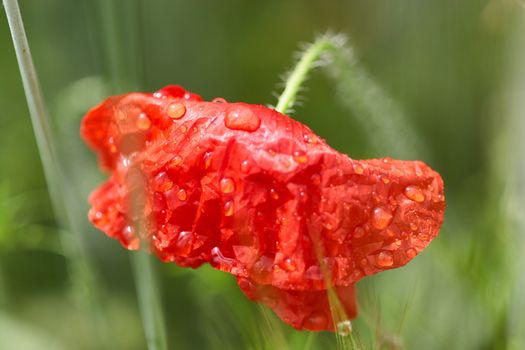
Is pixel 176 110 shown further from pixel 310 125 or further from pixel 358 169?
pixel 310 125

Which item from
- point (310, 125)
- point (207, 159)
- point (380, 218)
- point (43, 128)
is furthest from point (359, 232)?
point (310, 125)

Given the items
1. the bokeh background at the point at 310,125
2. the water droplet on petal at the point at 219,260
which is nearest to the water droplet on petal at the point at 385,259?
the water droplet on petal at the point at 219,260

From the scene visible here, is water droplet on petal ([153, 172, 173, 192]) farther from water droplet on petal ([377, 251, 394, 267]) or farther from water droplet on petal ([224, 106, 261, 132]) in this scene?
water droplet on petal ([377, 251, 394, 267])

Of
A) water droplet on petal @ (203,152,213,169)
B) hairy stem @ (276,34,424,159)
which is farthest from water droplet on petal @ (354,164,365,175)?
hairy stem @ (276,34,424,159)

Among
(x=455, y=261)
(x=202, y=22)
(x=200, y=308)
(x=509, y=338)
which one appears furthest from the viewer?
(x=202, y=22)

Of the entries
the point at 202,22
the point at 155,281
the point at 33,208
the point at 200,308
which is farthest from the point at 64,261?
the point at 155,281

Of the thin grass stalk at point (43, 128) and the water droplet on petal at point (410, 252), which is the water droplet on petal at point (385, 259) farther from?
the thin grass stalk at point (43, 128)

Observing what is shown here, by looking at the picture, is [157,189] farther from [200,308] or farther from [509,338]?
[200,308]

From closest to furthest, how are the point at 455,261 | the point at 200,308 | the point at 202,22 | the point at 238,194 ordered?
the point at 238,194, the point at 455,261, the point at 200,308, the point at 202,22
